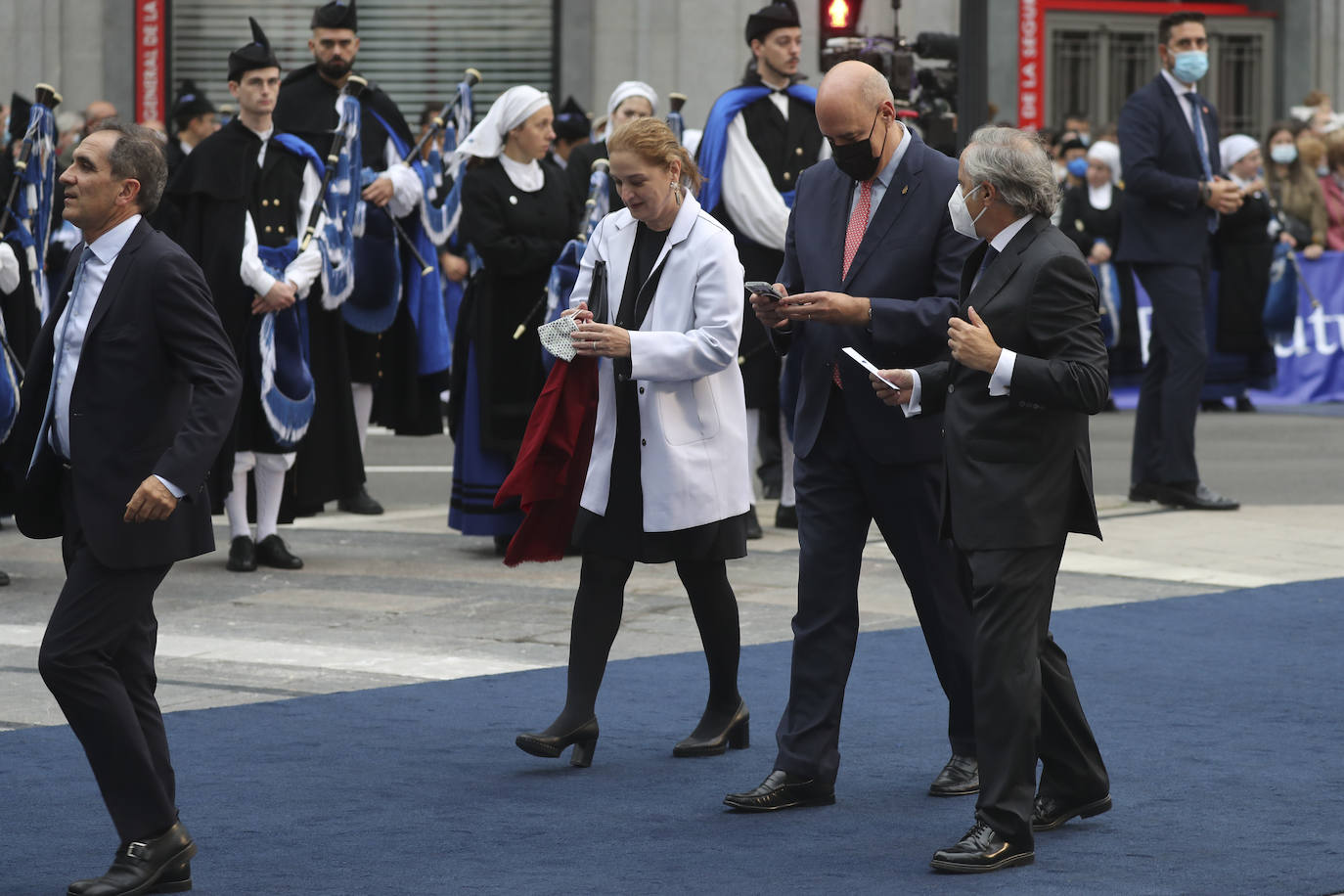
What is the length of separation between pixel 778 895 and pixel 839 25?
33.1 ft

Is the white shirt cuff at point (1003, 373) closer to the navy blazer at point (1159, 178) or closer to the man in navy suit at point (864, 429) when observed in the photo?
the man in navy suit at point (864, 429)

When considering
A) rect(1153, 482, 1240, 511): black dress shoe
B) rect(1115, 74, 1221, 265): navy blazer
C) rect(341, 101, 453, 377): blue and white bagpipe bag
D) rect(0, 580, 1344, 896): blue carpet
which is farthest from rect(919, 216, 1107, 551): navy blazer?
rect(1153, 482, 1240, 511): black dress shoe

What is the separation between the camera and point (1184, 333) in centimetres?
1163

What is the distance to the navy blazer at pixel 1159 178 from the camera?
11.5 meters

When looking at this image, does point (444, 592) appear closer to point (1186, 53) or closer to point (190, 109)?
point (1186, 53)

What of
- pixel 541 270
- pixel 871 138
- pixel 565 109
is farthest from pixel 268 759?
pixel 565 109

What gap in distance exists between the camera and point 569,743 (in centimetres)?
639

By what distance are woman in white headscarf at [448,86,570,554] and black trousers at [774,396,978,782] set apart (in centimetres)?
413

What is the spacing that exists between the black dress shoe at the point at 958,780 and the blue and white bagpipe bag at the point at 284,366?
182 inches

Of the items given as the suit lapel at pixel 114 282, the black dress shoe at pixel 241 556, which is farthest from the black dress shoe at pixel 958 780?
the black dress shoe at pixel 241 556

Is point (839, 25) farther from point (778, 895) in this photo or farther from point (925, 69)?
point (778, 895)

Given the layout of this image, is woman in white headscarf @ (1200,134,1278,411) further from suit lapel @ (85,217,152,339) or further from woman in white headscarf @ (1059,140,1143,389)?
suit lapel @ (85,217,152,339)

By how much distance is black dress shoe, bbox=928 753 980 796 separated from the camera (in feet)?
19.9

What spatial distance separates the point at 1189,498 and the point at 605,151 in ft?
11.8
